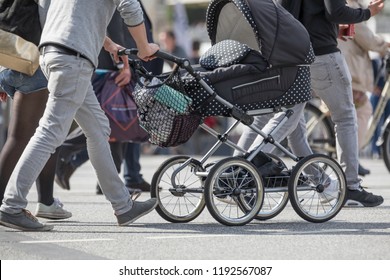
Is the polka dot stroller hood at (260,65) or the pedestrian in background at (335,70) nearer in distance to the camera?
the polka dot stroller hood at (260,65)

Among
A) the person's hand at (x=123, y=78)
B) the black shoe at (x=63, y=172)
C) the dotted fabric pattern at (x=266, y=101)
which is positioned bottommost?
the black shoe at (x=63, y=172)

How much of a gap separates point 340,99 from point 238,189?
1.38 meters

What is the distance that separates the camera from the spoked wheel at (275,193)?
7.75 meters

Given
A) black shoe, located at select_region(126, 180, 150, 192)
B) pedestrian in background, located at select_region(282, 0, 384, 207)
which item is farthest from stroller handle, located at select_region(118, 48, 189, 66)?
black shoe, located at select_region(126, 180, 150, 192)

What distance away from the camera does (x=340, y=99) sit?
27.7 feet

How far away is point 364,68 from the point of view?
34.6 ft

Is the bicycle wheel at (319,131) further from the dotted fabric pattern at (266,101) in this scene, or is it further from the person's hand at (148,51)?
the person's hand at (148,51)

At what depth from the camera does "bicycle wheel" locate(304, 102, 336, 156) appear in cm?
1175

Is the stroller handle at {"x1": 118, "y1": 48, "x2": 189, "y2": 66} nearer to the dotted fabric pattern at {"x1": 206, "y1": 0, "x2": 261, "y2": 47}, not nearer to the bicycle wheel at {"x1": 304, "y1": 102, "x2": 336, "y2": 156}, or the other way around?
the dotted fabric pattern at {"x1": 206, "y1": 0, "x2": 261, "y2": 47}

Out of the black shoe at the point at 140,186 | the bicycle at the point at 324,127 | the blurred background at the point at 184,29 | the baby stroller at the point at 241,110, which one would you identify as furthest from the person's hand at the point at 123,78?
the blurred background at the point at 184,29

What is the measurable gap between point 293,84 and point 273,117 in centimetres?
79

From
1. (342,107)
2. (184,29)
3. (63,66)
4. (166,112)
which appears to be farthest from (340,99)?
(184,29)

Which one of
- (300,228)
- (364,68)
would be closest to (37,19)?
(300,228)

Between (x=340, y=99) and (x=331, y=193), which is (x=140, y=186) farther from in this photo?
(x=331, y=193)
